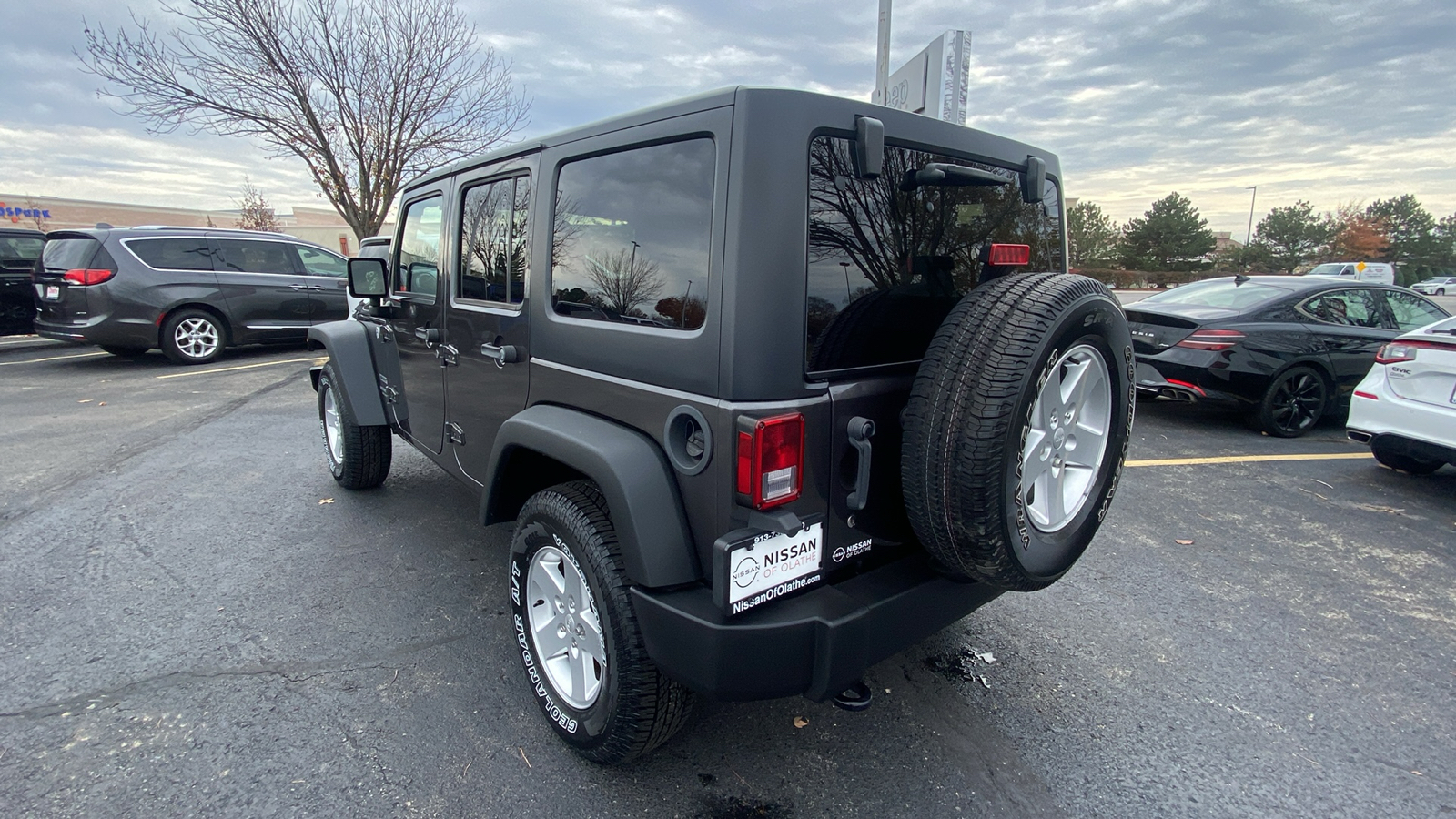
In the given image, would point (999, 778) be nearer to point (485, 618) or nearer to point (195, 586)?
point (485, 618)

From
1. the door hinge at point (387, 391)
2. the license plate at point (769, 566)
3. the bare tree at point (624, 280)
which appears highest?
the bare tree at point (624, 280)

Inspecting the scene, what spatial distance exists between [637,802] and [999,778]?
3.63 ft

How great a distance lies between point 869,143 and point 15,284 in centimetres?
1312

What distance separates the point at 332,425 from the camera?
4.70 m

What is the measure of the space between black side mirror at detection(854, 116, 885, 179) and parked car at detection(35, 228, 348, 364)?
31.4 feet

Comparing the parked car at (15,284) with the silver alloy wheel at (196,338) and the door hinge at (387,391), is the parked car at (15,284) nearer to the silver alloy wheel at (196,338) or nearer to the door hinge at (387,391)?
the silver alloy wheel at (196,338)

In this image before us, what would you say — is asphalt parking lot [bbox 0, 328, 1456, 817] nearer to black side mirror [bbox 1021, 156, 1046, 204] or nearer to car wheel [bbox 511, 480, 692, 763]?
car wheel [bbox 511, 480, 692, 763]

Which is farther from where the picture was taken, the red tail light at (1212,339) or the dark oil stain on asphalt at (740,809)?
the red tail light at (1212,339)

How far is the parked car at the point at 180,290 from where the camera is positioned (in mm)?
8719

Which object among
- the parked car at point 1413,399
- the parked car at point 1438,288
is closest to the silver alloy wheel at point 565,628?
the parked car at point 1413,399

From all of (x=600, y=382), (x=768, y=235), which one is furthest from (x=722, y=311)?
(x=600, y=382)

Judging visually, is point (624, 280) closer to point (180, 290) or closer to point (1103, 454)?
point (1103, 454)

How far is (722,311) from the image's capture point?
1753 mm

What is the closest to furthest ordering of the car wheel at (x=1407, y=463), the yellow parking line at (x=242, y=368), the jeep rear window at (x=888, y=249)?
the jeep rear window at (x=888, y=249)
the car wheel at (x=1407, y=463)
the yellow parking line at (x=242, y=368)
